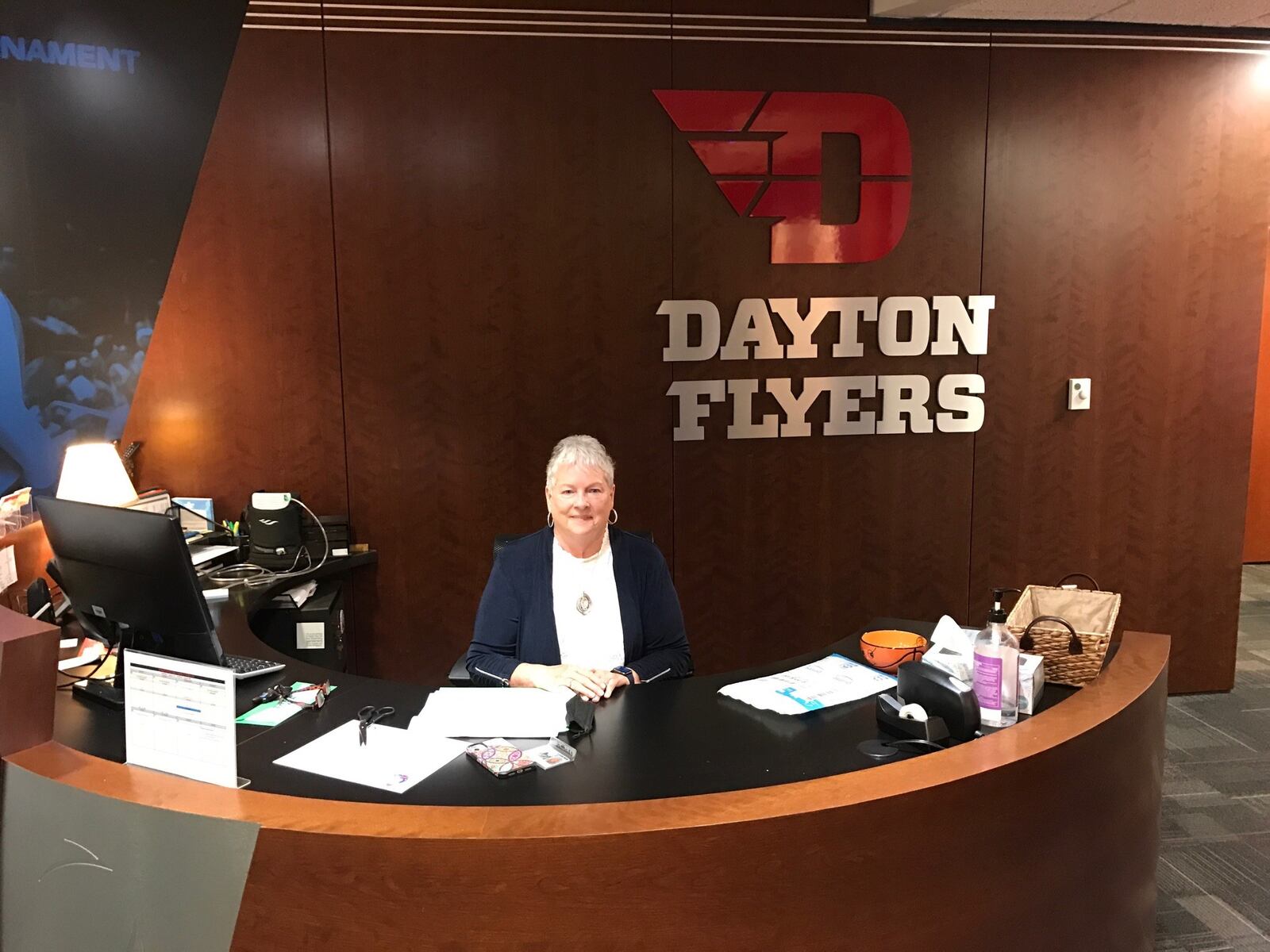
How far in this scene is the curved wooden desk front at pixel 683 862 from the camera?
1421 mm

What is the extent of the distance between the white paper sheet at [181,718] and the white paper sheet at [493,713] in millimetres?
432

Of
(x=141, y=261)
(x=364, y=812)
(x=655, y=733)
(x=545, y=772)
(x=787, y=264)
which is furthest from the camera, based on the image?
(x=787, y=264)

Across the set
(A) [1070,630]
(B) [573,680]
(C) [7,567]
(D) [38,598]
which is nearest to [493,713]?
(B) [573,680]

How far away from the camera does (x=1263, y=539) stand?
22.3ft

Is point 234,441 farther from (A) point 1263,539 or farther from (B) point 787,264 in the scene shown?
(A) point 1263,539

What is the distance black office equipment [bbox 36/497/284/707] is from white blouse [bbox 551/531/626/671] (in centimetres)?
90

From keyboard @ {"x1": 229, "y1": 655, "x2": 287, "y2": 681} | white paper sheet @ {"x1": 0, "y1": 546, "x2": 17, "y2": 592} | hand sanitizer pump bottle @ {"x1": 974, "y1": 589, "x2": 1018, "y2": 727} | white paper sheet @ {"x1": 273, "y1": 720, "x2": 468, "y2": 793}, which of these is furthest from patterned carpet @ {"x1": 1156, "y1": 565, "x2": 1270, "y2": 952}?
white paper sheet @ {"x1": 0, "y1": 546, "x2": 17, "y2": 592}

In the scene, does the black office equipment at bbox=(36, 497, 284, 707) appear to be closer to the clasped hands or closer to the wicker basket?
the clasped hands

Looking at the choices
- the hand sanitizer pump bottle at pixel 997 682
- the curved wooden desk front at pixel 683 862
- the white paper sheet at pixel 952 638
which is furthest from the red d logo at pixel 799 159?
the curved wooden desk front at pixel 683 862

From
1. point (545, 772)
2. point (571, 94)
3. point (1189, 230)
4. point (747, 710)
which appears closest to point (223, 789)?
point (545, 772)

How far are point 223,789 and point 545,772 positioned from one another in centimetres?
55

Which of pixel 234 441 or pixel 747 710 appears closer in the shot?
pixel 747 710

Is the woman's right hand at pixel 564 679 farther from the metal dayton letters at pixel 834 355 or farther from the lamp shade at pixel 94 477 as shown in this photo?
the metal dayton letters at pixel 834 355

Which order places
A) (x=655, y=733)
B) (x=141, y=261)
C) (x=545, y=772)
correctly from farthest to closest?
(x=141, y=261) < (x=655, y=733) < (x=545, y=772)
